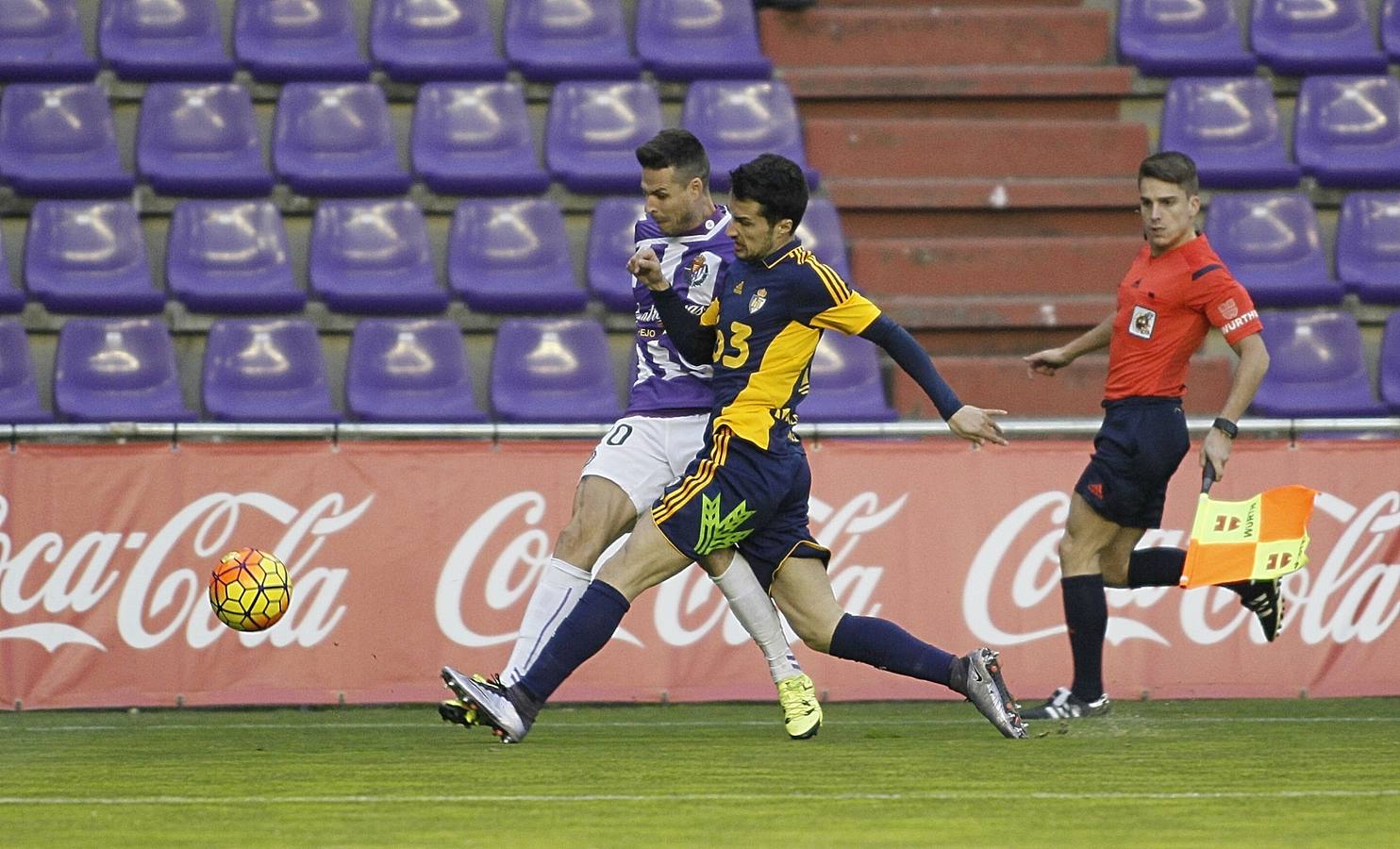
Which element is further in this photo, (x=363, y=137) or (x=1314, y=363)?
(x=363, y=137)

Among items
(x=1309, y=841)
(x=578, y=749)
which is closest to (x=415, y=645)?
(x=578, y=749)

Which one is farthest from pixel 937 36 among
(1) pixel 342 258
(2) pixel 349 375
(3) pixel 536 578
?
(3) pixel 536 578

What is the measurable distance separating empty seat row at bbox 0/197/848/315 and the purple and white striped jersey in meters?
3.90

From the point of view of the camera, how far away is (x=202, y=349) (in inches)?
416

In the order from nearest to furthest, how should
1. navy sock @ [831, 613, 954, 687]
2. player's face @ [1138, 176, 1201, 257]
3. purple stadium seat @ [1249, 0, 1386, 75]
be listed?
navy sock @ [831, 613, 954, 687] < player's face @ [1138, 176, 1201, 257] < purple stadium seat @ [1249, 0, 1386, 75]

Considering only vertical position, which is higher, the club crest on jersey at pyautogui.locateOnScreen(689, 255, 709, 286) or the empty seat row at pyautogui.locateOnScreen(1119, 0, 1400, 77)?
the club crest on jersey at pyautogui.locateOnScreen(689, 255, 709, 286)

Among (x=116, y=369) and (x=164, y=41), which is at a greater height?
(x=164, y=41)

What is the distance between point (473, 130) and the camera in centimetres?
1139

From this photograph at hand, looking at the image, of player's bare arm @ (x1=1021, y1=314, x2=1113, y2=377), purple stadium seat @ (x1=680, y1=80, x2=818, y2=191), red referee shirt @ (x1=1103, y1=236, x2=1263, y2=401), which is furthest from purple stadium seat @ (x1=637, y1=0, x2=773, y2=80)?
red referee shirt @ (x1=1103, y1=236, x2=1263, y2=401)

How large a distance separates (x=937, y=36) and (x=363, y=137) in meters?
3.77

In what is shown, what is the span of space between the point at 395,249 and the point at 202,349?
1.20 m

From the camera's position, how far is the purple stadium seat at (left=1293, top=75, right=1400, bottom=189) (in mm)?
11797

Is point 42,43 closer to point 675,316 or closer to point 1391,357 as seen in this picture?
point 675,316

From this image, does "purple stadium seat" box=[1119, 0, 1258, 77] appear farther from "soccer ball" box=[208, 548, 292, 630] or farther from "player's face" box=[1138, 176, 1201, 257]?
"soccer ball" box=[208, 548, 292, 630]
